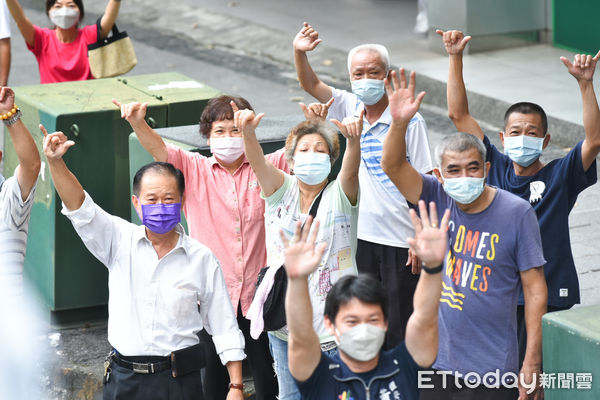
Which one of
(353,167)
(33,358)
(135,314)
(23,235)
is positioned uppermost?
(353,167)

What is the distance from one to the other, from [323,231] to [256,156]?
1.49 feet

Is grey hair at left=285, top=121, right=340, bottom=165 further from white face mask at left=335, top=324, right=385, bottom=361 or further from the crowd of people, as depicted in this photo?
white face mask at left=335, top=324, right=385, bottom=361

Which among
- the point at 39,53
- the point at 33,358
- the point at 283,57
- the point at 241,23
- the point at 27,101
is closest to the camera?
the point at 33,358

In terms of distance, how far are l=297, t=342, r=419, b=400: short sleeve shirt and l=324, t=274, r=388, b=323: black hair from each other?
156mm

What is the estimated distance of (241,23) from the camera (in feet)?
47.6

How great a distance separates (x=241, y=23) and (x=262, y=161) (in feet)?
32.7

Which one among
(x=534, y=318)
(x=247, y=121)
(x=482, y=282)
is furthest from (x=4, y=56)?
(x=534, y=318)

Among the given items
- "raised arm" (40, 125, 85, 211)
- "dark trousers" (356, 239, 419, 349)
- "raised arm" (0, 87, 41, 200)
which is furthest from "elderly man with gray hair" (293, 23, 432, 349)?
"raised arm" (0, 87, 41, 200)

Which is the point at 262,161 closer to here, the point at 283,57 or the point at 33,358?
the point at 33,358

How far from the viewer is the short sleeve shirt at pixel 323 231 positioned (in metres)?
4.71

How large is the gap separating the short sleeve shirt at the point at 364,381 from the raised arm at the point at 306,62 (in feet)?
8.18

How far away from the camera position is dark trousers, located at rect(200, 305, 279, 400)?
17.6ft

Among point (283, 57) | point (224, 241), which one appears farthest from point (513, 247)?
point (283, 57)

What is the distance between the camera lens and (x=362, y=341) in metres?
3.60
